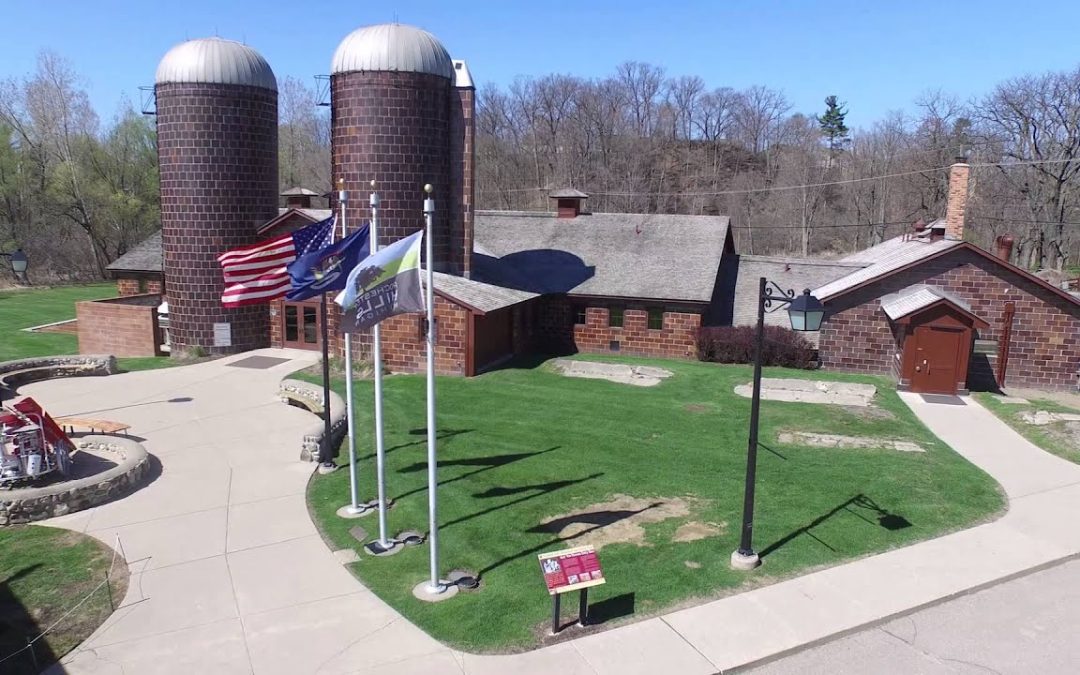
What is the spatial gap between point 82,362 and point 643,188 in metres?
57.2

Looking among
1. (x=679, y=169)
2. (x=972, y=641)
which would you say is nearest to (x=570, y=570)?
(x=972, y=641)

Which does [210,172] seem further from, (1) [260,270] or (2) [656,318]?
(2) [656,318]

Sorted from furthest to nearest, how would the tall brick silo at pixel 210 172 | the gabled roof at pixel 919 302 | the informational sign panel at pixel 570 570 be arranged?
the tall brick silo at pixel 210 172
the gabled roof at pixel 919 302
the informational sign panel at pixel 570 570

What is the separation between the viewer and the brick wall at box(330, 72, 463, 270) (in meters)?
23.2

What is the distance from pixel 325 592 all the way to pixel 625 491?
5.64 metres

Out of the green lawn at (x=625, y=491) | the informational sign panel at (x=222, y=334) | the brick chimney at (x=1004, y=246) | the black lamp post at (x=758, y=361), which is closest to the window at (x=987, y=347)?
the green lawn at (x=625, y=491)

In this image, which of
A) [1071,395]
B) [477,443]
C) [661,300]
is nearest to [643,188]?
[661,300]

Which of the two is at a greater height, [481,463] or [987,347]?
[987,347]

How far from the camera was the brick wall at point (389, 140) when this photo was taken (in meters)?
23.2

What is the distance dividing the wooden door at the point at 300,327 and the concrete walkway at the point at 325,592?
11.1m

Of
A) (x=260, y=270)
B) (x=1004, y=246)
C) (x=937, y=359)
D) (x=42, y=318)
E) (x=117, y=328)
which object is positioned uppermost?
(x=1004, y=246)

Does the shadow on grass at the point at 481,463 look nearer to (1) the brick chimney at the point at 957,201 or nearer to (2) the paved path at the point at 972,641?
(2) the paved path at the point at 972,641

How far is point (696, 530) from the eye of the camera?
1158cm

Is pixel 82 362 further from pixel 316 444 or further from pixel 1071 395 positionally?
pixel 1071 395
